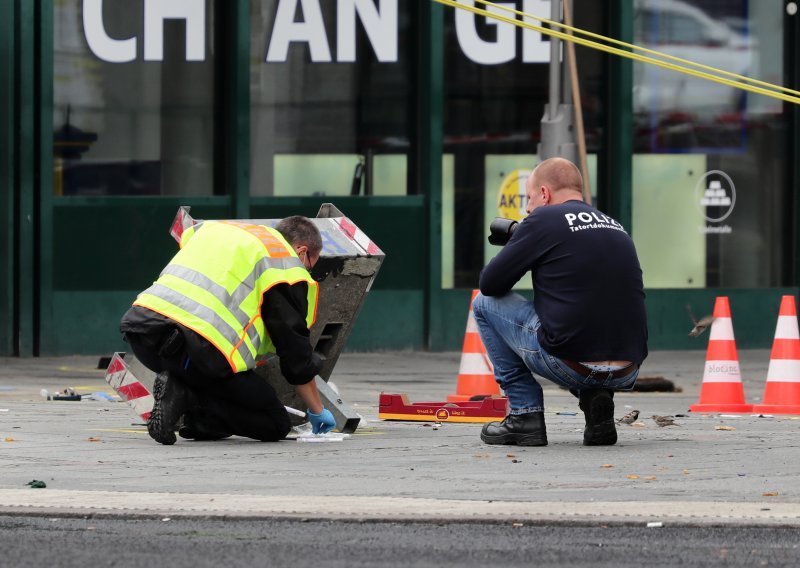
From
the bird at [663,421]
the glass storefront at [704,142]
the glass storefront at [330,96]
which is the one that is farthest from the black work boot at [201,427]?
the glass storefront at [704,142]

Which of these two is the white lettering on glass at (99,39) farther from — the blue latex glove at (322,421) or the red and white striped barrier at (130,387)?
the blue latex glove at (322,421)

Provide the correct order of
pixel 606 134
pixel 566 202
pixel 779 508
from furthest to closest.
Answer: pixel 606 134 → pixel 566 202 → pixel 779 508

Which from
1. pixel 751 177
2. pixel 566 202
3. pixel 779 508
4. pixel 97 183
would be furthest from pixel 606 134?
pixel 779 508

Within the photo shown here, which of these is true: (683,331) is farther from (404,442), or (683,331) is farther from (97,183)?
(404,442)

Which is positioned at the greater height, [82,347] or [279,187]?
[279,187]

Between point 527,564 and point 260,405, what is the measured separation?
327 centimetres

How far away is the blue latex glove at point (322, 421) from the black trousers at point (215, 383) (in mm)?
110

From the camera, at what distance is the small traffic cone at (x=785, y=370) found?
1060 cm

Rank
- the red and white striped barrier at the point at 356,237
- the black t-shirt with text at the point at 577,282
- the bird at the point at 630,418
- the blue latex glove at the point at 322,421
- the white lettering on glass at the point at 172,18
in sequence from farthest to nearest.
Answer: the white lettering on glass at the point at 172,18
the bird at the point at 630,418
the red and white striped barrier at the point at 356,237
the blue latex glove at the point at 322,421
the black t-shirt with text at the point at 577,282

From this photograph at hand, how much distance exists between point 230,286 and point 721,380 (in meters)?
3.80

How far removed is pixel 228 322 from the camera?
796cm

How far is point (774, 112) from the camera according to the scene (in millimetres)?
16203

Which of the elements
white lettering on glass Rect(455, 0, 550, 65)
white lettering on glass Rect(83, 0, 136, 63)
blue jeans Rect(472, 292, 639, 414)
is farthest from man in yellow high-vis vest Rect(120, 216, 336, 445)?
white lettering on glass Rect(455, 0, 550, 65)

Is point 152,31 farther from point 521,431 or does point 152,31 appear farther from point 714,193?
point 521,431
